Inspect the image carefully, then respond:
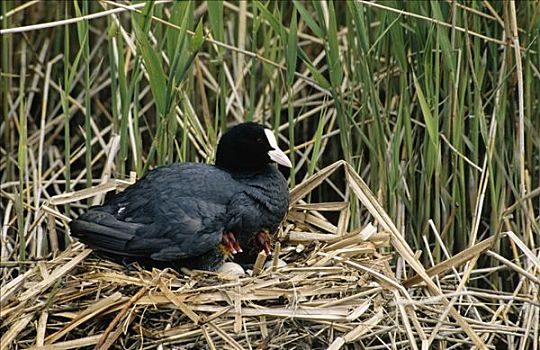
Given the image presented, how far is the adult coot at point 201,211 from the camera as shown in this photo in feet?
9.14

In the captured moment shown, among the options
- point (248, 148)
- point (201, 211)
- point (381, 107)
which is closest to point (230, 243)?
point (201, 211)

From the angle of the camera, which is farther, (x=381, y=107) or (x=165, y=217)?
(x=381, y=107)

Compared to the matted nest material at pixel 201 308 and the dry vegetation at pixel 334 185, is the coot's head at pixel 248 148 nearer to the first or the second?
the dry vegetation at pixel 334 185

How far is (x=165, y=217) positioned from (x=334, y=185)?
854 millimetres

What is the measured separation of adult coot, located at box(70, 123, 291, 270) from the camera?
279cm

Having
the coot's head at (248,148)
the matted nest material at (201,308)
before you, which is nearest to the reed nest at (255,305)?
the matted nest material at (201,308)

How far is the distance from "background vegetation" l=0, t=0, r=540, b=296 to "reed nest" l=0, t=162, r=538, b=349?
22 cm

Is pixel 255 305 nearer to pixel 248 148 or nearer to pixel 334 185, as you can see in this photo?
pixel 248 148

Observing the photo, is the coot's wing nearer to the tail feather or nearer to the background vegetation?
the tail feather

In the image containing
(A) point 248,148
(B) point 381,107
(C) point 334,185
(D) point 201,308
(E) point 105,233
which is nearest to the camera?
(D) point 201,308

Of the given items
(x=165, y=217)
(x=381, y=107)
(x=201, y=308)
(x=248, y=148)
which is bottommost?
(x=201, y=308)

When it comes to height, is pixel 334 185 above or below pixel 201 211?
below

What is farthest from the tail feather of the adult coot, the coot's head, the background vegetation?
the coot's head

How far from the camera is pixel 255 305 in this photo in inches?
102
